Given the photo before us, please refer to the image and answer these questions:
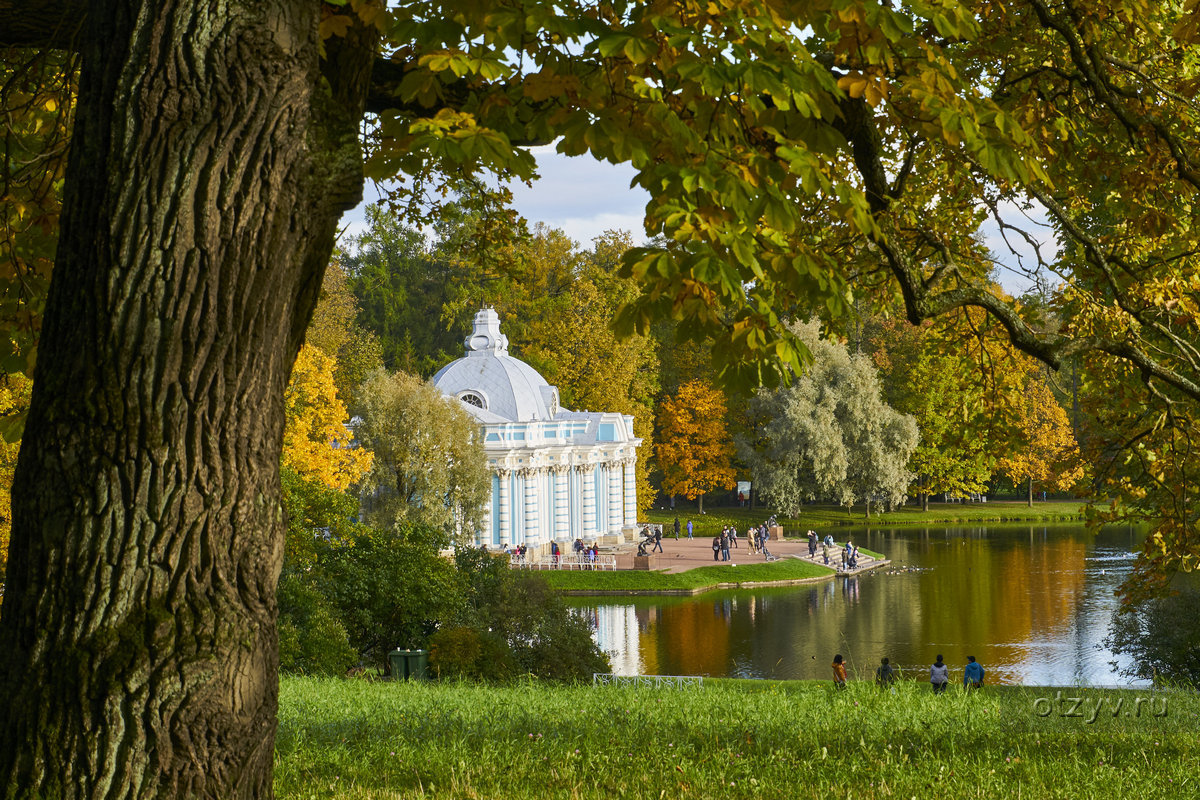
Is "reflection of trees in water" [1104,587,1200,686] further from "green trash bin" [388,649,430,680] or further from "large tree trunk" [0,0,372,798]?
"large tree trunk" [0,0,372,798]

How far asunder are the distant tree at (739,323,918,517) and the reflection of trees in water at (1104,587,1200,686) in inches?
1075

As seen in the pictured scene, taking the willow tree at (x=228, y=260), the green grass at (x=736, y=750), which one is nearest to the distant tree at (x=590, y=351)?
the green grass at (x=736, y=750)

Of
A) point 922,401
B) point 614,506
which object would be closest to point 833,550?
point 614,506

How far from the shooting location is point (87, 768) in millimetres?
2672

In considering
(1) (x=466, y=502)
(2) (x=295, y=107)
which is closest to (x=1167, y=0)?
(2) (x=295, y=107)

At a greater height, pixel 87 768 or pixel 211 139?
pixel 211 139

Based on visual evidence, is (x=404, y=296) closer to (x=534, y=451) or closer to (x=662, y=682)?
(x=534, y=451)

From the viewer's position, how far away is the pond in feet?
68.8

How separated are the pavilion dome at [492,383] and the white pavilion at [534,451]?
0.10 ft

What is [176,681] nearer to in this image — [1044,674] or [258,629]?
[258,629]

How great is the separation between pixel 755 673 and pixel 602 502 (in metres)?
20.0

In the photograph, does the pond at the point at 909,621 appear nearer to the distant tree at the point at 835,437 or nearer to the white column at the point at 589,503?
the distant tree at the point at 835,437

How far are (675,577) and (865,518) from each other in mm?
18346

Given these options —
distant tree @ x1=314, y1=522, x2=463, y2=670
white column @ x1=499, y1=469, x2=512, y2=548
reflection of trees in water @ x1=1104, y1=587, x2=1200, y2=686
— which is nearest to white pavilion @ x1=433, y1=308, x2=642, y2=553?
white column @ x1=499, y1=469, x2=512, y2=548
